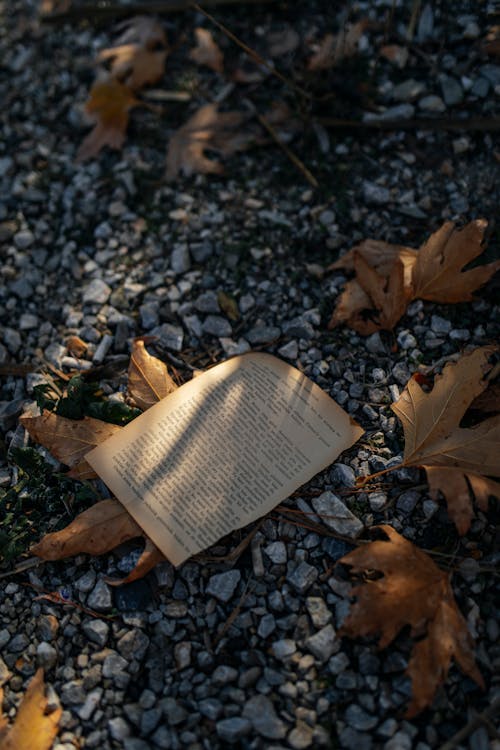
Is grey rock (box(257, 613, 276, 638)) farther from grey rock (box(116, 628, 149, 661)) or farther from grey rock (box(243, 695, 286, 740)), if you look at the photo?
grey rock (box(116, 628, 149, 661))

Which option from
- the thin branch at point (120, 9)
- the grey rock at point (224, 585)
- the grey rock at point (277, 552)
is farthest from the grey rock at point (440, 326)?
the thin branch at point (120, 9)

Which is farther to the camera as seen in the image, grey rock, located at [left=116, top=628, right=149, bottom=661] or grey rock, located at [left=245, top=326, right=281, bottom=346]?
grey rock, located at [left=245, top=326, right=281, bottom=346]

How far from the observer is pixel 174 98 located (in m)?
2.48

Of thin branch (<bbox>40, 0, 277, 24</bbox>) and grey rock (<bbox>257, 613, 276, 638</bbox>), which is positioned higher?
thin branch (<bbox>40, 0, 277, 24</bbox>)

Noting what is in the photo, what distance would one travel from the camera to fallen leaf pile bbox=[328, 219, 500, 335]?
70.7 inches

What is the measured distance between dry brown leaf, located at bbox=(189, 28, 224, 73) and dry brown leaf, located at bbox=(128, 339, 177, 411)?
1319 millimetres

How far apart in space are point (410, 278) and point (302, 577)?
920mm

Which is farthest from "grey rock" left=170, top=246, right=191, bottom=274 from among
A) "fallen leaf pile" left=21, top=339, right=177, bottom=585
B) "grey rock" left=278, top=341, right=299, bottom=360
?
"grey rock" left=278, top=341, right=299, bottom=360

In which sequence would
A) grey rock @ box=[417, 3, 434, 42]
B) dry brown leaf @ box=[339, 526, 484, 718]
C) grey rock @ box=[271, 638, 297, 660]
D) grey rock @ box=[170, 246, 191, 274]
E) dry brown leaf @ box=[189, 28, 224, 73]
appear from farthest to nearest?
dry brown leaf @ box=[189, 28, 224, 73] < grey rock @ box=[417, 3, 434, 42] < grey rock @ box=[170, 246, 191, 274] < grey rock @ box=[271, 638, 297, 660] < dry brown leaf @ box=[339, 526, 484, 718]

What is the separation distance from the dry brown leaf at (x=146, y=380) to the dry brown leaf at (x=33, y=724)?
72cm

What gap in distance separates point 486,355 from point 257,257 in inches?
32.0

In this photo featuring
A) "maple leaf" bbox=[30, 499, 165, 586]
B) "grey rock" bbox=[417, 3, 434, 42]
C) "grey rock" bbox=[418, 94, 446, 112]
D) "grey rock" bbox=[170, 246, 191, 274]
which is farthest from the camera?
"grey rock" bbox=[417, 3, 434, 42]

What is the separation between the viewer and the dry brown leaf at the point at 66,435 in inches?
66.1

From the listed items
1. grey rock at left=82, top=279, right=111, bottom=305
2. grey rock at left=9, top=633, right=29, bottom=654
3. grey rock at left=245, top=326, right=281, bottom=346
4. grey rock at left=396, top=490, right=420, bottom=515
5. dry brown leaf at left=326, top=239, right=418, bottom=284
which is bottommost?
grey rock at left=396, top=490, right=420, bottom=515
